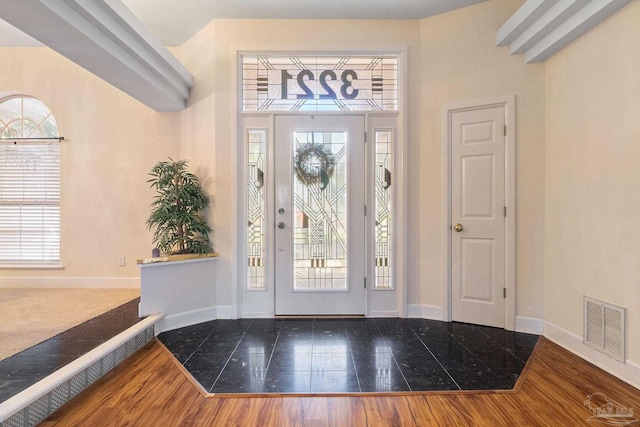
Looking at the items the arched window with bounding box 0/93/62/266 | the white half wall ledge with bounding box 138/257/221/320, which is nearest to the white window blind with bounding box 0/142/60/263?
the arched window with bounding box 0/93/62/266

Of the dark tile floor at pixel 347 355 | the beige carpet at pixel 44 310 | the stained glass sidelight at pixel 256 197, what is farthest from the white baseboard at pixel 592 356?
the beige carpet at pixel 44 310

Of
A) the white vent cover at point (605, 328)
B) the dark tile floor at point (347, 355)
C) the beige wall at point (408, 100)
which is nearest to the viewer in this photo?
the dark tile floor at point (347, 355)

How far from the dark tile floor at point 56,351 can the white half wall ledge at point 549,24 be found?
13.8ft

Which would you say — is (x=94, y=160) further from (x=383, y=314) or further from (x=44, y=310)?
(x=383, y=314)

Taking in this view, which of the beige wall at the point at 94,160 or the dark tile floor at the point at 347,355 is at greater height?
the beige wall at the point at 94,160

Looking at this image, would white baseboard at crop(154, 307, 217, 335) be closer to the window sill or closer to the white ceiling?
the window sill

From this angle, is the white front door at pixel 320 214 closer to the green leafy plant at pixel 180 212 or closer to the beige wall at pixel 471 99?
the beige wall at pixel 471 99

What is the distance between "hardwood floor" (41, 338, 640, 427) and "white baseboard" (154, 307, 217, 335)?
32.1 inches

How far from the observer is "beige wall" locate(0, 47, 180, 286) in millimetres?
4121

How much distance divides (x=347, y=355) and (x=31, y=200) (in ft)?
14.3

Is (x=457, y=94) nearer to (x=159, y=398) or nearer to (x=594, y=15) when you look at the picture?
(x=594, y=15)

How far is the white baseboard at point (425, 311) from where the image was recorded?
3447 mm

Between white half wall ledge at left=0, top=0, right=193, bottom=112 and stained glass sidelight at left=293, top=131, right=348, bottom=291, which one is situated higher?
white half wall ledge at left=0, top=0, right=193, bottom=112

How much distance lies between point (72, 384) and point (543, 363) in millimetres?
3259
